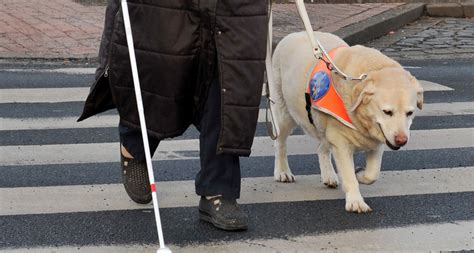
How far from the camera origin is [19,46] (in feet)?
31.9

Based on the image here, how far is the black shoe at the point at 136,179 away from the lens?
4.88m

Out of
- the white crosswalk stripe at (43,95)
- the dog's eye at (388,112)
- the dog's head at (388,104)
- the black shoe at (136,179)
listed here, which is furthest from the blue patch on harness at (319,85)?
the white crosswalk stripe at (43,95)

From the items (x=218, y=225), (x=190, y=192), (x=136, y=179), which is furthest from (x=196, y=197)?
(x=218, y=225)

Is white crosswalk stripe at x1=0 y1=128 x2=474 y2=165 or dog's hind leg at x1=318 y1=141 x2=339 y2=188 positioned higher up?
dog's hind leg at x1=318 y1=141 x2=339 y2=188

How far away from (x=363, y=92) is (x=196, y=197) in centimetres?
117

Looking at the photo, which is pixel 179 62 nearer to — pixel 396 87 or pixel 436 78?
pixel 396 87

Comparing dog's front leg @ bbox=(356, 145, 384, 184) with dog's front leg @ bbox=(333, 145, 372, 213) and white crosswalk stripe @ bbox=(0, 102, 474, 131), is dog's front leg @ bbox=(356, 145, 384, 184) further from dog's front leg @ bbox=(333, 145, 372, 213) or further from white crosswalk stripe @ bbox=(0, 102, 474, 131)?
white crosswalk stripe @ bbox=(0, 102, 474, 131)

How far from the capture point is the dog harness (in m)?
4.76

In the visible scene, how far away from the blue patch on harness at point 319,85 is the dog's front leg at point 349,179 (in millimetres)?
299

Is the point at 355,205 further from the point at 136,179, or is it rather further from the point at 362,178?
the point at 136,179

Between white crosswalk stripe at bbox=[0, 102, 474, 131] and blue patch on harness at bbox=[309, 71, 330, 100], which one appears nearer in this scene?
blue patch on harness at bbox=[309, 71, 330, 100]

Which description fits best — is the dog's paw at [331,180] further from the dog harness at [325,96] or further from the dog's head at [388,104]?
the dog's head at [388,104]

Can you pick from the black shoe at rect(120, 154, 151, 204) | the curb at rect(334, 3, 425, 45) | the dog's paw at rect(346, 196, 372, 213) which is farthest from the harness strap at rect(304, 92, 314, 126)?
the curb at rect(334, 3, 425, 45)

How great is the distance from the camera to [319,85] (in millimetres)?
4844
